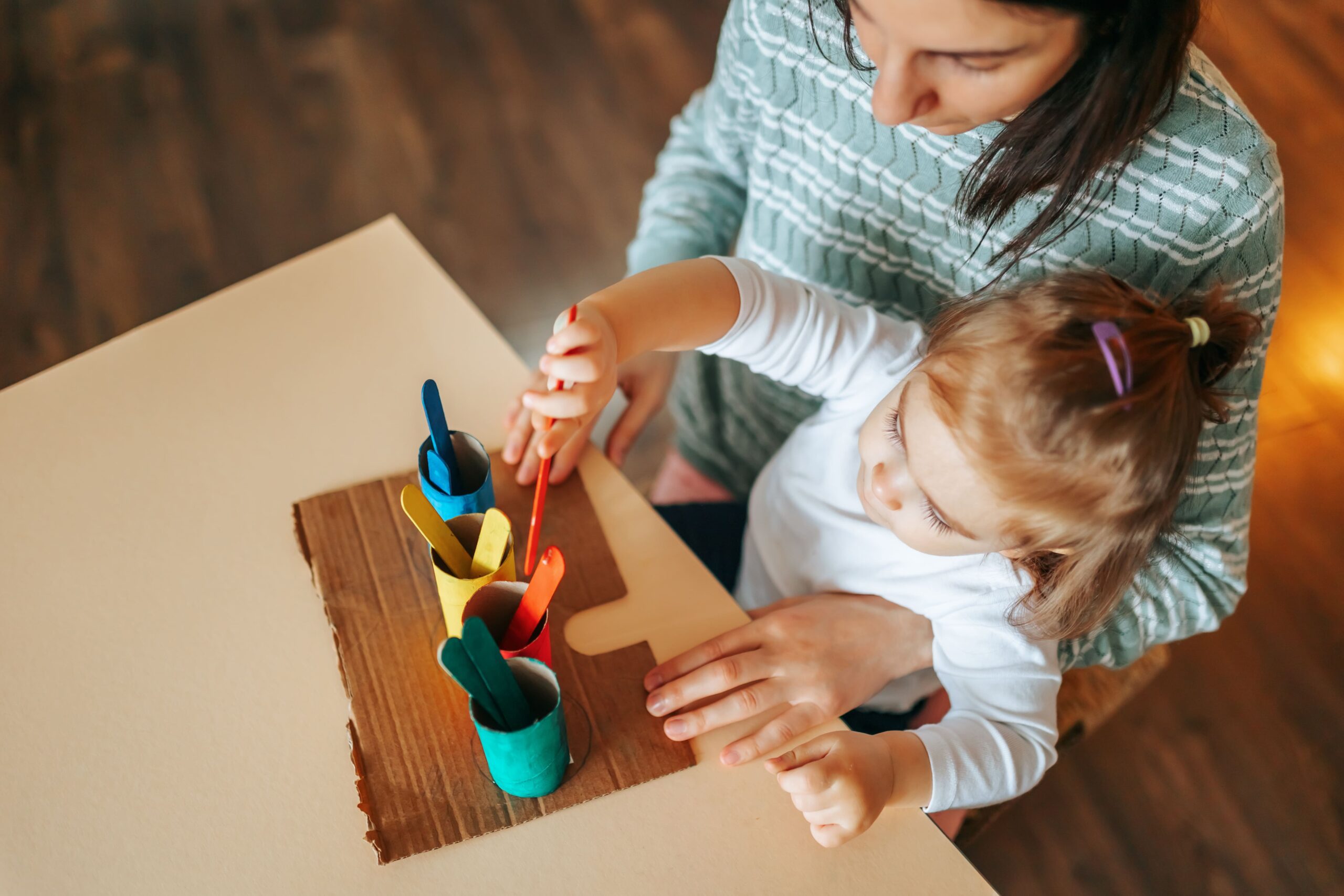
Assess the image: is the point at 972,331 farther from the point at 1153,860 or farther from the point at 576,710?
the point at 1153,860

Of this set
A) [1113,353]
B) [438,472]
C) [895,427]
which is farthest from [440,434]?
[1113,353]

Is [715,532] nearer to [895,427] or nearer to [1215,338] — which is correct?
[895,427]

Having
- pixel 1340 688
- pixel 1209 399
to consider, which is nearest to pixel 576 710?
pixel 1209 399

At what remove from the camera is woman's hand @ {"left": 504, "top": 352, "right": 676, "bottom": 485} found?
2.66ft

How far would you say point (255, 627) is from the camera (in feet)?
2.38

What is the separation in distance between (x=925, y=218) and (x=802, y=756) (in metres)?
0.51

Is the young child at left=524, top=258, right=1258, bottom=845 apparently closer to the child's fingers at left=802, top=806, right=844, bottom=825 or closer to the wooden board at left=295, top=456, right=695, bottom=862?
the child's fingers at left=802, top=806, right=844, bottom=825

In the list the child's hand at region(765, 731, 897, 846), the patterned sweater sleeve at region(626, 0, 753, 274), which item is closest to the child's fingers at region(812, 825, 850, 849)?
the child's hand at region(765, 731, 897, 846)

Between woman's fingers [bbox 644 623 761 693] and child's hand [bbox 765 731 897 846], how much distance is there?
9 cm

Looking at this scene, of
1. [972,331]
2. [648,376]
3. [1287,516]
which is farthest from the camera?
[1287,516]

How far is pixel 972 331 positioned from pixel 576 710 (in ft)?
1.40

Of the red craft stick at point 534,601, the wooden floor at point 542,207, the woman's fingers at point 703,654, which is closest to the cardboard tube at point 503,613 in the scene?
the red craft stick at point 534,601

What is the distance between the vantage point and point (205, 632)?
2.37ft

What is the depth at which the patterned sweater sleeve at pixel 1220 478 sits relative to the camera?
2.36 feet
